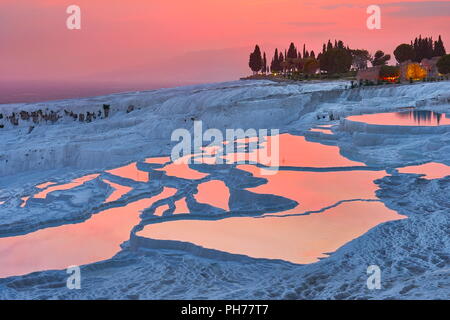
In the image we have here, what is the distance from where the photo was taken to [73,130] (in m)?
31.8

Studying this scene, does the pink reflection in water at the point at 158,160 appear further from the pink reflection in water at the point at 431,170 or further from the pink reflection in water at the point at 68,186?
the pink reflection in water at the point at 431,170

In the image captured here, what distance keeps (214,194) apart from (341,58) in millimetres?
50609

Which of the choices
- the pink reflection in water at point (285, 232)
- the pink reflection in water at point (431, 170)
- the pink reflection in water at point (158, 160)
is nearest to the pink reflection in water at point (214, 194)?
the pink reflection in water at point (285, 232)

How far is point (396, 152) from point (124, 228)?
898 cm

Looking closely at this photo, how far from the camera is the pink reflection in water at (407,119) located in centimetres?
1895

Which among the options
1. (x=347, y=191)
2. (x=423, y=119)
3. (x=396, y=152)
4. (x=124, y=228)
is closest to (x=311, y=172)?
(x=347, y=191)

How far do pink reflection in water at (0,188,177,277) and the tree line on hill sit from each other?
5180cm

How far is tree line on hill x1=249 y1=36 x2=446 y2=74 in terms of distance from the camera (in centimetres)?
5947

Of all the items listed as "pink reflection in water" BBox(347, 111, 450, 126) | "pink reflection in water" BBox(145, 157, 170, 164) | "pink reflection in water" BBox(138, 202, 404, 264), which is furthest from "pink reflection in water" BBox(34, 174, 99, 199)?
"pink reflection in water" BBox(347, 111, 450, 126)

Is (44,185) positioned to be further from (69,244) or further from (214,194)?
(69,244)

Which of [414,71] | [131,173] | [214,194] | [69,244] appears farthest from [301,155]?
[414,71]

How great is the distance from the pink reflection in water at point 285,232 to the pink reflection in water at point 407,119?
9616 millimetres
